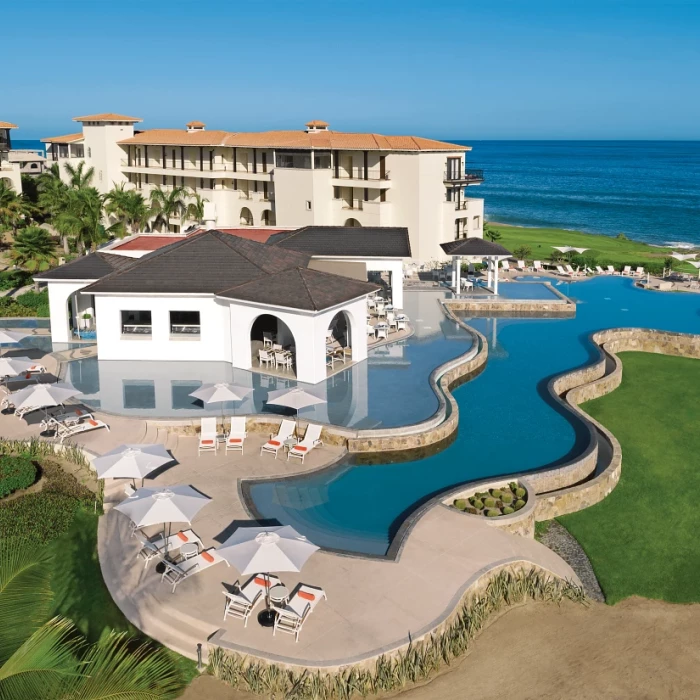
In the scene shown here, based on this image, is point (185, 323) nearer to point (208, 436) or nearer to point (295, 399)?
point (208, 436)

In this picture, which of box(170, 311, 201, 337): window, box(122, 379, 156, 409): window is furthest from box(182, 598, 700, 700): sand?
box(170, 311, 201, 337): window

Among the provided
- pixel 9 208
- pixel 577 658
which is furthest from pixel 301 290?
pixel 9 208

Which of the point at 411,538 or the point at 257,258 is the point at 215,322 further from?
the point at 411,538

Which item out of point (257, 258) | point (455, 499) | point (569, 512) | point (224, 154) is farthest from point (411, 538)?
point (224, 154)

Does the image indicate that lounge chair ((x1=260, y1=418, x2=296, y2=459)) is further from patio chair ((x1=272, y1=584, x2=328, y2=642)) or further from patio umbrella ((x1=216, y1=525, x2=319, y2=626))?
patio chair ((x1=272, y1=584, x2=328, y2=642))

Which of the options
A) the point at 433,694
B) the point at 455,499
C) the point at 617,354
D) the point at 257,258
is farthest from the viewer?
the point at 617,354
